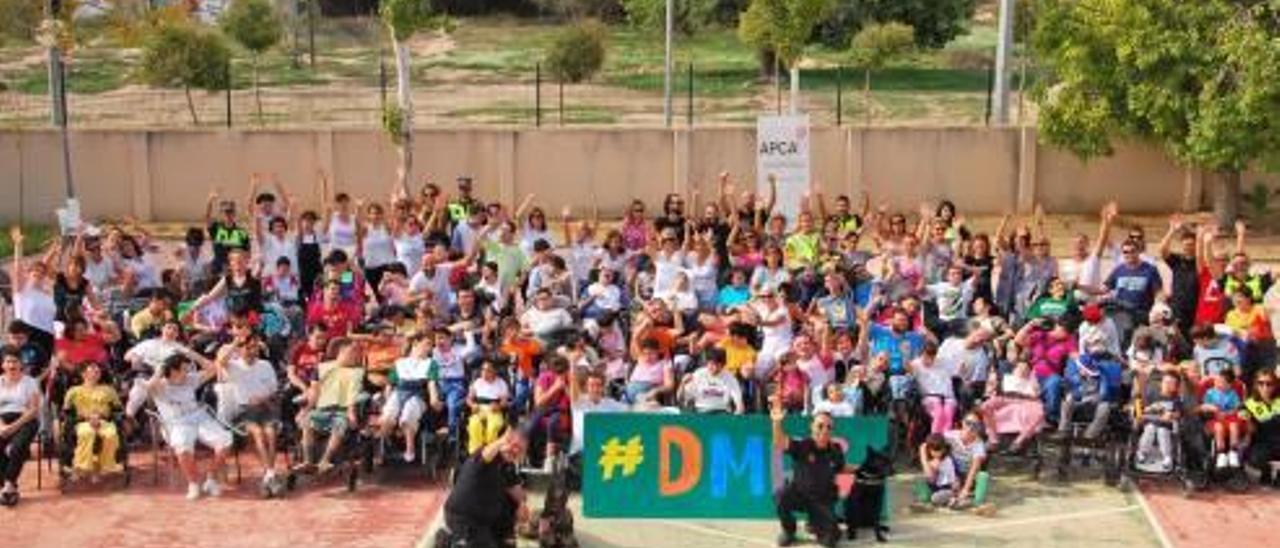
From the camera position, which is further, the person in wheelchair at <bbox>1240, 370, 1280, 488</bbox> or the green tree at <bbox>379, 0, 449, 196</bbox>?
the green tree at <bbox>379, 0, 449, 196</bbox>

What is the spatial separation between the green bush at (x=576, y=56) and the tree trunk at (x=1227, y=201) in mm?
15285

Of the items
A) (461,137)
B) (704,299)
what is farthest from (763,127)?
(704,299)

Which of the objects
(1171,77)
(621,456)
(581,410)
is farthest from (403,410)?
(1171,77)

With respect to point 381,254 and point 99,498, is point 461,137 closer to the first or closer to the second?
point 381,254

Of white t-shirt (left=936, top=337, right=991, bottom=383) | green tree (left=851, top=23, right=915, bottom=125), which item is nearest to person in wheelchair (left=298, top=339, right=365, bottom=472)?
white t-shirt (left=936, top=337, right=991, bottom=383)

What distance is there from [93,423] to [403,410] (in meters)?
2.42

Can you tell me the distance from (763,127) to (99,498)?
12677mm

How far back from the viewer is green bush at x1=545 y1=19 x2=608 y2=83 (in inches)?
1446

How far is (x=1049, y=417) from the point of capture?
1384 centimetres

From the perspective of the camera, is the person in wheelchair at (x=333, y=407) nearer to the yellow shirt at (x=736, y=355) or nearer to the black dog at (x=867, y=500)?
the yellow shirt at (x=736, y=355)

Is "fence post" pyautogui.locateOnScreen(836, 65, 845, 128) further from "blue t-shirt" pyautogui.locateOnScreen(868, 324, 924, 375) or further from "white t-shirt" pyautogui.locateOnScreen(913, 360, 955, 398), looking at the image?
"white t-shirt" pyautogui.locateOnScreen(913, 360, 955, 398)

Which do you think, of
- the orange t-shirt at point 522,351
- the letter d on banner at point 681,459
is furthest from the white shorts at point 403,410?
the letter d on banner at point 681,459

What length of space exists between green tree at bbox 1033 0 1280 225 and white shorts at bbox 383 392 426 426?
13.8 m

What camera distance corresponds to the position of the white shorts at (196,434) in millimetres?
13203
